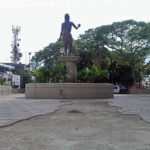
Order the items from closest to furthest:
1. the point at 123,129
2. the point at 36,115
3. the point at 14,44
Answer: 1. the point at 123,129
2. the point at 36,115
3. the point at 14,44

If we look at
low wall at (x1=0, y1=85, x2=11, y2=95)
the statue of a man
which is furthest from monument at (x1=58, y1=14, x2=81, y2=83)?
low wall at (x1=0, y1=85, x2=11, y2=95)

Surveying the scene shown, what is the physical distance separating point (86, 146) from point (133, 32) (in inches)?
1033

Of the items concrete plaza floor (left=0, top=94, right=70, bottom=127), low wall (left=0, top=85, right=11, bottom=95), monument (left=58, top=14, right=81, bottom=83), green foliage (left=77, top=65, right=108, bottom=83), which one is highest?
monument (left=58, top=14, right=81, bottom=83)

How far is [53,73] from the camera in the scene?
535 inches

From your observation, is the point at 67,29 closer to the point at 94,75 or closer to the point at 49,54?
the point at 94,75

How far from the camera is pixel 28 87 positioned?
13.2 metres

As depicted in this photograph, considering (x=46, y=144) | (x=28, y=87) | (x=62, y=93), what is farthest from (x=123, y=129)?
(x=28, y=87)

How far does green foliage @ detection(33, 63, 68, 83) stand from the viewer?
13156mm

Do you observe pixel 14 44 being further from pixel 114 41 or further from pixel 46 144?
pixel 46 144

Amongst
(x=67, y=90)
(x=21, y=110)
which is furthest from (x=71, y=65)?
(x=21, y=110)

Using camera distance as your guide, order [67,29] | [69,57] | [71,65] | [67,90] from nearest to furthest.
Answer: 1. [67,90]
2. [69,57]
3. [71,65]
4. [67,29]

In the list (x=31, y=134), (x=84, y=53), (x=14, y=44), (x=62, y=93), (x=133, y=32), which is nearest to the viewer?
(x=31, y=134)

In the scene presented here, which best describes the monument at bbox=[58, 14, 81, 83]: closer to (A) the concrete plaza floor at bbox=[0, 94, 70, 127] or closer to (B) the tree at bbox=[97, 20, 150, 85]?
(A) the concrete plaza floor at bbox=[0, 94, 70, 127]

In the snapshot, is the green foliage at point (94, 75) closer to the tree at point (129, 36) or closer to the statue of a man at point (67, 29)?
the statue of a man at point (67, 29)
